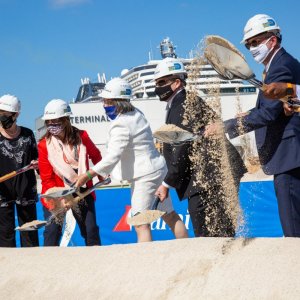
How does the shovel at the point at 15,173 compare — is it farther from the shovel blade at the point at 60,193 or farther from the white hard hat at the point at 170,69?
the white hard hat at the point at 170,69

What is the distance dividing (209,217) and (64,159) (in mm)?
1415

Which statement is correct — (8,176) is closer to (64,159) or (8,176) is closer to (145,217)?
(64,159)

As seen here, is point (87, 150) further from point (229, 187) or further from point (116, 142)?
point (229, 187)

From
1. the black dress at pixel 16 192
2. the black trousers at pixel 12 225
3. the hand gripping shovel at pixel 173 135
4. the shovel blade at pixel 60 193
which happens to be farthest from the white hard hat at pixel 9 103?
the hand gripping shovel at pixel 173 135

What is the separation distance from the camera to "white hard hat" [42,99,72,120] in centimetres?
536

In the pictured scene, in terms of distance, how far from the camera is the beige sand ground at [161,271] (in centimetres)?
306

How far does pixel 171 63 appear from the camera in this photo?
4.85m

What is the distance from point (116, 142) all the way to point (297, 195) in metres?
1.42

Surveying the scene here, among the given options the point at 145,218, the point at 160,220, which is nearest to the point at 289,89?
the point at 145,218

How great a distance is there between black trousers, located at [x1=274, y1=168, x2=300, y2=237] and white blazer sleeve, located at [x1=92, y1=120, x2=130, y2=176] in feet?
4.17

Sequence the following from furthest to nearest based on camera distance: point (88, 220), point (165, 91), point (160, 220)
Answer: point (160, 220), point (88, 220), point (165, 91)

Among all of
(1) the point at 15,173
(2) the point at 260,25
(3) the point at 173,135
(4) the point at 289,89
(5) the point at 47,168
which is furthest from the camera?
(1) the point at 15,173

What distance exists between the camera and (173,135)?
436cm

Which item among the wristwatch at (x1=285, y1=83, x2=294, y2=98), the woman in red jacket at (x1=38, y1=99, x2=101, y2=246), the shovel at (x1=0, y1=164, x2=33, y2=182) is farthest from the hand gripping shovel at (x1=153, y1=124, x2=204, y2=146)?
the shovel at (x1=0, y1=164, x2=33, y2=182)
